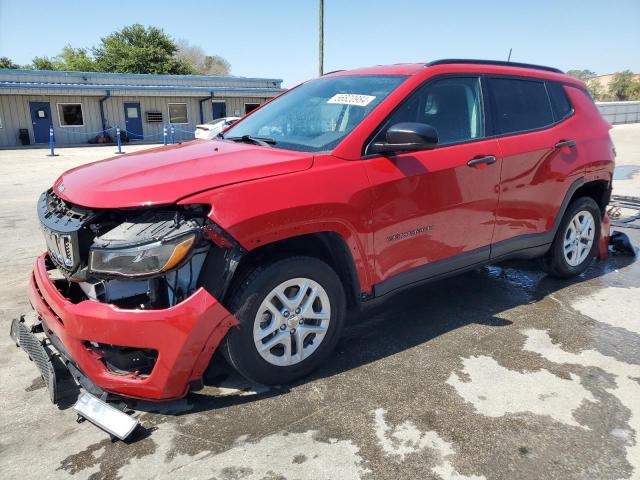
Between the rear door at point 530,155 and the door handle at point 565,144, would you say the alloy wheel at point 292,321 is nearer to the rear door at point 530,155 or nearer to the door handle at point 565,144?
the rear door at point 530,155

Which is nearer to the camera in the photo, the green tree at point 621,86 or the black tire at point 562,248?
the black tire at point 562,248

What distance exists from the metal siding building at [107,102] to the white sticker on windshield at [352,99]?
24.5 m

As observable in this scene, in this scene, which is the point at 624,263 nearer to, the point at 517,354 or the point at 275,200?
the point at 517,354

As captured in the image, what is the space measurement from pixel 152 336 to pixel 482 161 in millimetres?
2440

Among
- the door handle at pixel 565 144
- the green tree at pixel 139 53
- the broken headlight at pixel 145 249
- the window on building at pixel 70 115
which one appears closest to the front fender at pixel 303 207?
the broken headlight at pixel 145 249

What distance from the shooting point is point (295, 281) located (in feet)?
8.93

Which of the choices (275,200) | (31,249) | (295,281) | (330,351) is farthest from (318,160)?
(31,249)

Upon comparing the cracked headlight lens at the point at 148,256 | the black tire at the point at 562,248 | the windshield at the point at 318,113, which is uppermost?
the windshield at the point at 318,113

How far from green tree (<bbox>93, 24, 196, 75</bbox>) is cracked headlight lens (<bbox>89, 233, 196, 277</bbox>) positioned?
45.5m

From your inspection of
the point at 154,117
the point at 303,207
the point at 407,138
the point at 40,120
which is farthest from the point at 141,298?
the point at 154,117

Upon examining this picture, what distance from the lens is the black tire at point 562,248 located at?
171 inches

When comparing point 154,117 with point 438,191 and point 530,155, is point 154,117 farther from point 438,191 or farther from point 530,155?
point 438,191

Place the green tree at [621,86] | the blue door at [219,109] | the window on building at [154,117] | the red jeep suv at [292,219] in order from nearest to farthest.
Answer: the red jeep suv at [292,219] → the window on building at [154,117] → the blue door at [219,109] → the green tree at [621,86]

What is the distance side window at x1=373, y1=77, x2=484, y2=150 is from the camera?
3.24 m
